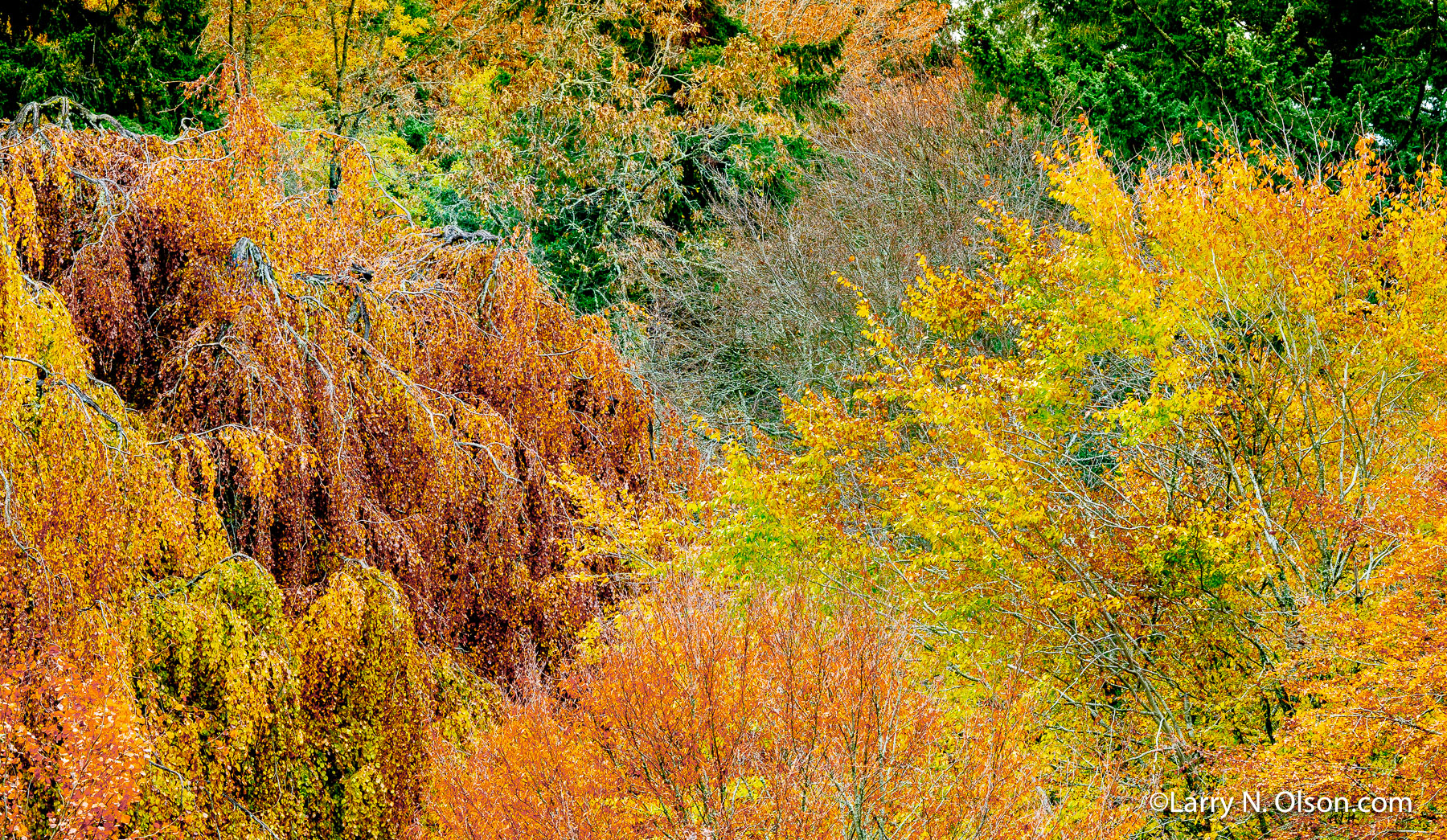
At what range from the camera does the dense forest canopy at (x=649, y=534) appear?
250 inches

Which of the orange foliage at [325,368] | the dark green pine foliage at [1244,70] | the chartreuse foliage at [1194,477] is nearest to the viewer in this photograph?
the orange foliage at [325,368]

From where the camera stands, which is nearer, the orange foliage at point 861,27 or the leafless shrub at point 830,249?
the leafless shrub at point 830,249

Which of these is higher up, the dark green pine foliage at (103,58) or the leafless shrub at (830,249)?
the dark green pine foliage at (103,58)

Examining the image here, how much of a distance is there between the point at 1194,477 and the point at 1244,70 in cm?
747

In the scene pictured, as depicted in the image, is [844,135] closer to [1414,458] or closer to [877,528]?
[877,528]

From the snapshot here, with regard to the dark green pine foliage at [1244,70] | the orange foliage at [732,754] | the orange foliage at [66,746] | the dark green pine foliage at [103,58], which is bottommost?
the orange foliage at [732,754]

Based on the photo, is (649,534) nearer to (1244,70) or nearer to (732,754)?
(732,754)

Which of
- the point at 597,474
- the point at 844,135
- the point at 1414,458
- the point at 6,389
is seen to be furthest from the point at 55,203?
the point at 844,135

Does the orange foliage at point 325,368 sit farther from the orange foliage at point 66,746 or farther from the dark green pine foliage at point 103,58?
the dark green pine foliage at point 103,58

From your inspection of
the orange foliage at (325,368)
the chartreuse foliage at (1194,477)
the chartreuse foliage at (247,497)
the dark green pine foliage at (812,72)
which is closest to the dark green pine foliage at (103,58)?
the orange foliage at (325,368)

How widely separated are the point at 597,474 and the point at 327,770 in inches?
→ 134

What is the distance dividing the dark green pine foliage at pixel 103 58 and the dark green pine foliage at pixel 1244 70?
10086 millimetres

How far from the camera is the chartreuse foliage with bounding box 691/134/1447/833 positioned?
27.6ft

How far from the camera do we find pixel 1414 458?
879 cm
